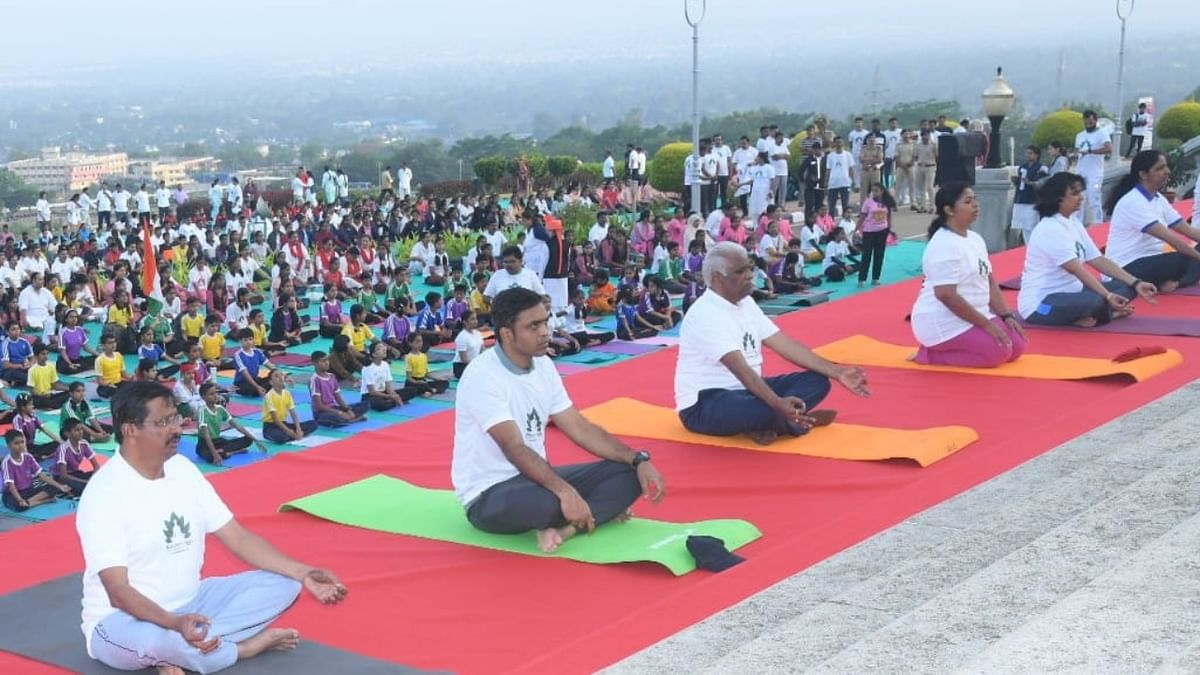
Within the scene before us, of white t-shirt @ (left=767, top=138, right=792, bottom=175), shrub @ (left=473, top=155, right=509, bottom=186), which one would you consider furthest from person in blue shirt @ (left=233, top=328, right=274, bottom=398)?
shrub @ (left=473, top=155, right=509, bottom=186)

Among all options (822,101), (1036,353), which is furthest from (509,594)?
(822,101)

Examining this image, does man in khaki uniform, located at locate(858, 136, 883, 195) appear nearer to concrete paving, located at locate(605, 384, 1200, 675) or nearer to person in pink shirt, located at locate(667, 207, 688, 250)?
person in pink shirt, located at locate(667, 207, 688, 250)

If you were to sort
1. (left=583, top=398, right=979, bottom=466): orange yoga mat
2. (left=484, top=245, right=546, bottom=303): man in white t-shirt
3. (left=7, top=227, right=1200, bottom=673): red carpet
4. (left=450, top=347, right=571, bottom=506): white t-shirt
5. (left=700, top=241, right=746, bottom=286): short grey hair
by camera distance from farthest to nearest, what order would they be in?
1. (left=484, top=245, right=546, bottom=303): man in white t-shirt
2. (left=700, top=241, right=746, bottom=286): short grey hair
3. (left=583, top=398, right=979, bottom=466): orange yoga mat
4. (left=450, top=347, right=571, bottom=506): white t-shirt
5. (left=7, top=227, right=1200, bottom=673): red carpet

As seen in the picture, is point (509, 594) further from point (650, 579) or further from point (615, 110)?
point (615, 110)

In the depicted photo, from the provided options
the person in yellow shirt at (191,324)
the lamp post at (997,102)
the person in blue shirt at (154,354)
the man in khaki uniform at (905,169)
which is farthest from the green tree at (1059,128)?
the person in blue shirt at (154,354)

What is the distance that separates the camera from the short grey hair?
599 centimetres

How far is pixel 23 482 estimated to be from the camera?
900 cm

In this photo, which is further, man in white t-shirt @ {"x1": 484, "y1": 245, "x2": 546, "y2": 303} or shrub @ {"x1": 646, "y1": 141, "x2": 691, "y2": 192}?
shrub @ {"x1": 646, "y1": 141, "x2": 691, "y2": 192}

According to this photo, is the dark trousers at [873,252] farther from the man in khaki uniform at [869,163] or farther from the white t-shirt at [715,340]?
the white t-shirt at [715,340]

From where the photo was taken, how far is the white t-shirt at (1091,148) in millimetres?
15406

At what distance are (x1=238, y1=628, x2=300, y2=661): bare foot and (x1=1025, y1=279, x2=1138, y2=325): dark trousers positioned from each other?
18.5 ft

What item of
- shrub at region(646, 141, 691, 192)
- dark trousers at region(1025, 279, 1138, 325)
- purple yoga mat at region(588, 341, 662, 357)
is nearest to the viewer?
dark trousers at region(1025, 279, 1138, 325)

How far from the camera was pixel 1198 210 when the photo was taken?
34.0 feet

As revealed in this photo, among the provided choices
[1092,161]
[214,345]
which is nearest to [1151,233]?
[1092,161]
